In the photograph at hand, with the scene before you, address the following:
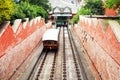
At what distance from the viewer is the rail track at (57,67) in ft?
56.3

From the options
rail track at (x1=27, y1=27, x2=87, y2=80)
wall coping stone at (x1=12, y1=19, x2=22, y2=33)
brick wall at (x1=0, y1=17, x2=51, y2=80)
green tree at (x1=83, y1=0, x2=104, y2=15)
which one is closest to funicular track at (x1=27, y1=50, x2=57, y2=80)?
rail track at (x1=27, y1=27, x2=87, y2=80)

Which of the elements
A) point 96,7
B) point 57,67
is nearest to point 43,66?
point 57,67

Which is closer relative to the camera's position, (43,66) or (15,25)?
(43,66)

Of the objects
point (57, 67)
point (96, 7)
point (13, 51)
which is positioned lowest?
point (57, 67)

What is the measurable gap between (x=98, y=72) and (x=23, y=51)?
7066 millimetres

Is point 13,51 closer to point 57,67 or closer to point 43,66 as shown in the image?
point 43,66

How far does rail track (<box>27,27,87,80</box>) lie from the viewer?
17156mm

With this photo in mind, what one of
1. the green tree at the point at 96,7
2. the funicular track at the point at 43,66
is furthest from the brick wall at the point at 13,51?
the green tree at the point at 96,7

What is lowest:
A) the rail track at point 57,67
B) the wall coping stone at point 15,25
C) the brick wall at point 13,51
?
the rail track at point 57,67

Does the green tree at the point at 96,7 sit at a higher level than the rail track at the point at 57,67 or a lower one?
higher

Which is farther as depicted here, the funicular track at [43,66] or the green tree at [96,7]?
the green tree at [96,7]

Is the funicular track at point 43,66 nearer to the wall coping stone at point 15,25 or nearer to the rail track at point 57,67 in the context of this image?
the rail track at point 57,67

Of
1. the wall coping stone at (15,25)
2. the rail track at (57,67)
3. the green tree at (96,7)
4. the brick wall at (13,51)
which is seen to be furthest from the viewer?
the green tree at (96,7)

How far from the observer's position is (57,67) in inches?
781
